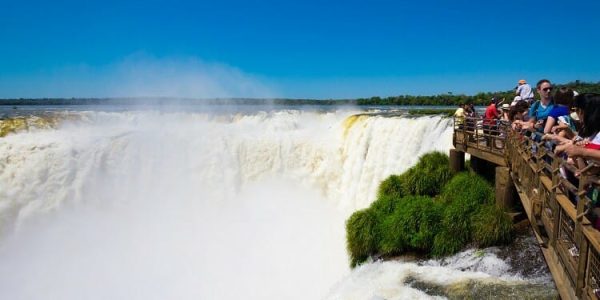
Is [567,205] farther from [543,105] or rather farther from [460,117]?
[460,117]

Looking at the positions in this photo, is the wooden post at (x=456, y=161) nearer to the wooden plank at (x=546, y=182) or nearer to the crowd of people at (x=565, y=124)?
the crowd of people at (x=565, y=124)

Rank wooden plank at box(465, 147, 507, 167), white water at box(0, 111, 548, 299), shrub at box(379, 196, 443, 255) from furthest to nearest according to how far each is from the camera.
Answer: white water at box(0, 111, 548, 299)
wooden plank at box(465, 147, 507, 167)
shrub at box(379, 196, 443, 255)

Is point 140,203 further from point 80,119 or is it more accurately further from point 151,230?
point 80,119

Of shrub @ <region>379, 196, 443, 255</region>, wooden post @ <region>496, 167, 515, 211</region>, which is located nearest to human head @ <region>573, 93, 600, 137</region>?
wooden post @ <region>496, 167, 515, 211</region>

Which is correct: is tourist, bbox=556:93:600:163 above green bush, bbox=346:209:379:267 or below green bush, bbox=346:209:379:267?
above

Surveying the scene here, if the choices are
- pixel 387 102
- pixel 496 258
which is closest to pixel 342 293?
pixel 496 258

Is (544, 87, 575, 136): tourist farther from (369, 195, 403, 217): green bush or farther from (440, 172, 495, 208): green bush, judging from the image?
(369, 195, 403, 217): green bush

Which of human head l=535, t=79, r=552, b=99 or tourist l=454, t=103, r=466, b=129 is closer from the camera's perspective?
human head l=535, t=79, r=552, b=99

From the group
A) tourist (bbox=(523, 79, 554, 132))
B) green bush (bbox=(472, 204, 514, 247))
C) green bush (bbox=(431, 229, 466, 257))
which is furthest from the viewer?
green bush (bbox=(431, 229, 466, 257))
